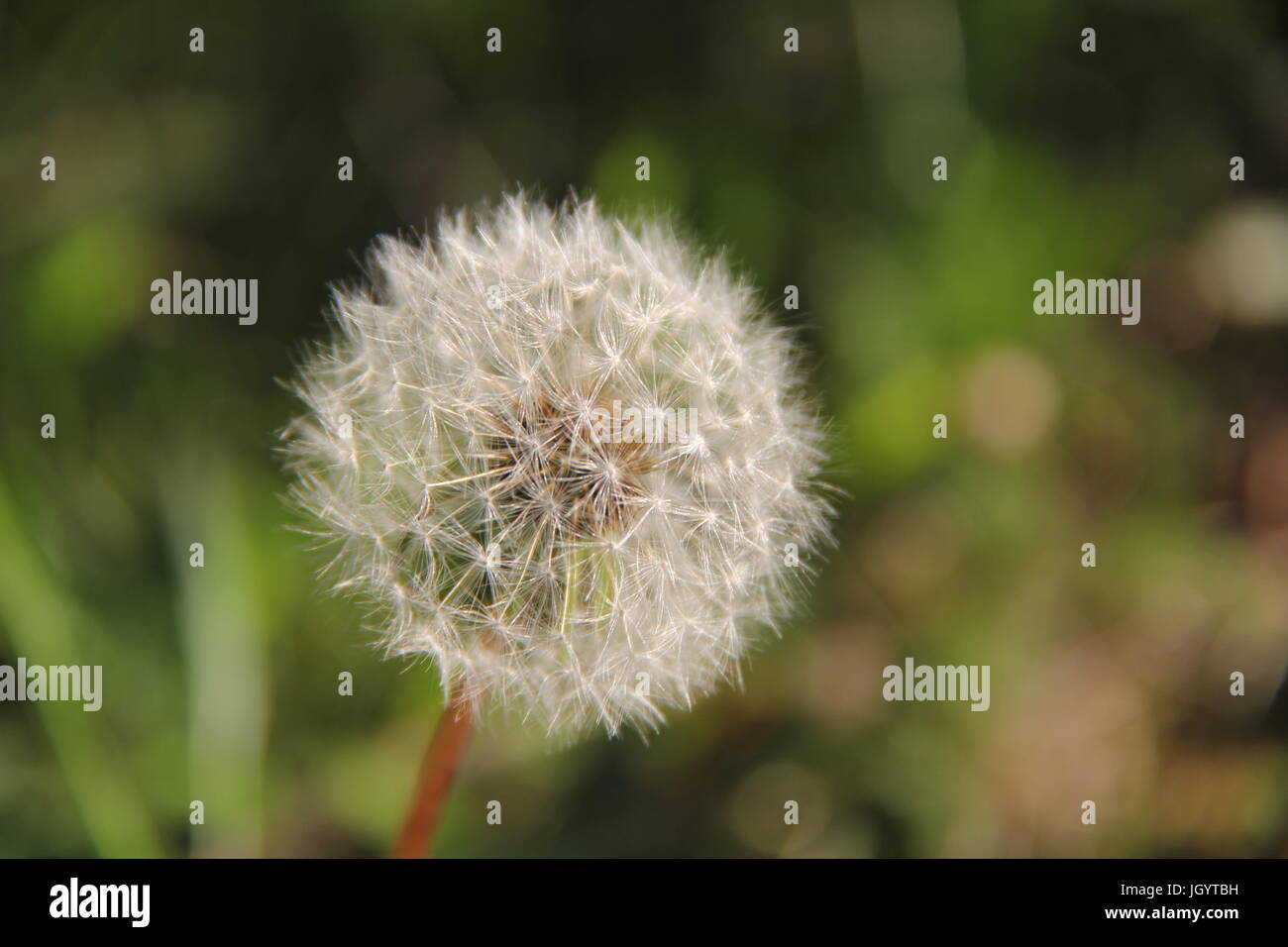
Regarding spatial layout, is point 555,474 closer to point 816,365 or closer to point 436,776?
point 436,776

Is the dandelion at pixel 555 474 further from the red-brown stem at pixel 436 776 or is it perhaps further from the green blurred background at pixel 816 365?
the green blurred background at pixel 816 365

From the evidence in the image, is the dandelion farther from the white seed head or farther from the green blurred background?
the green blurred background

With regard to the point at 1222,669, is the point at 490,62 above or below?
above

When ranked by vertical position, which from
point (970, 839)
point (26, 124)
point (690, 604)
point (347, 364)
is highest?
point (26, 124)

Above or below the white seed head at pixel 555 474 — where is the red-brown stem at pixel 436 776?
below

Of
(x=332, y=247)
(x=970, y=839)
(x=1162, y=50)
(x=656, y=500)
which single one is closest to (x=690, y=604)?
(x=656, y=500)

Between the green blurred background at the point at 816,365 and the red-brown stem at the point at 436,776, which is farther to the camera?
the green blurred background at the point at 816,365

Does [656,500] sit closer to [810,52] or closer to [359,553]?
[359,553]

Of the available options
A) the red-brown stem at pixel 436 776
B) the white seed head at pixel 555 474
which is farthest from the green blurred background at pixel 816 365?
the white seed head at pixel 555 474
